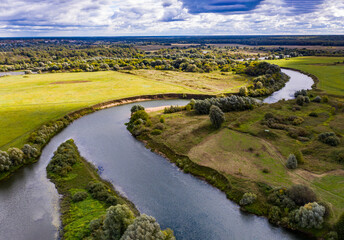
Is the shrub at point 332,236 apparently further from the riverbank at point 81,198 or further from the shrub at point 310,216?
the riverbank at point 81,198

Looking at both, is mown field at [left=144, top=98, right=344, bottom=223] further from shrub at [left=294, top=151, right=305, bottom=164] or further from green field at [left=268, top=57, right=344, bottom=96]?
green field at [left=268, top=57, right=344, bottom=96]

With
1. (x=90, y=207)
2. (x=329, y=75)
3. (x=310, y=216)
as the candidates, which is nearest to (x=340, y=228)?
(x=310, y=216)

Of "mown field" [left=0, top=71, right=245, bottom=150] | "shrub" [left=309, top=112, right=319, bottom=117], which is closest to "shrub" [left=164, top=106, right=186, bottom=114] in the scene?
"mown field" [left=0, top=71, right=245, bottom=150]

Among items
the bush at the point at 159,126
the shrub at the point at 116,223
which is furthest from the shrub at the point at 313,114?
the shrub at the point at 116,223

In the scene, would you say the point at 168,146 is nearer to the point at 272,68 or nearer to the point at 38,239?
Result: the point at 38,239

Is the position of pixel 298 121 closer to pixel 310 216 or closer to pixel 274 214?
pixel 310 216

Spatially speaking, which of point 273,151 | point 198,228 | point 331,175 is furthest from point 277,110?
point 198,228
